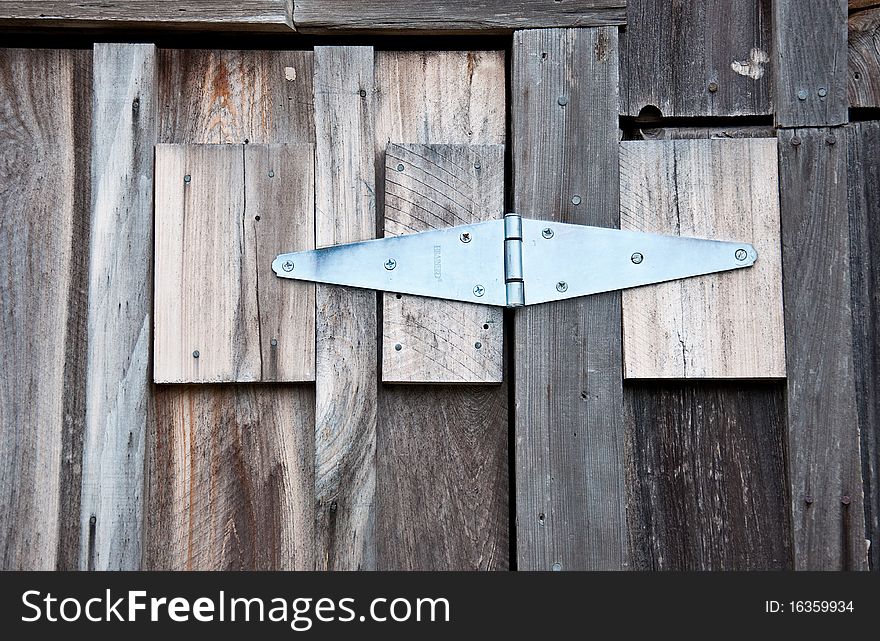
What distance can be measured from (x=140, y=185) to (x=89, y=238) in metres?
0.13

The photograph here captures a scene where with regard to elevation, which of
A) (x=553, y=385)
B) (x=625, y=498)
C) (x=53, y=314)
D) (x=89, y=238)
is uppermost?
(x=89, y=238)

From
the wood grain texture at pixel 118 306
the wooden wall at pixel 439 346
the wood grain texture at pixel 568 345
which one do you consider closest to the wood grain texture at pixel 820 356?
the wooden wall at pixel 439 346

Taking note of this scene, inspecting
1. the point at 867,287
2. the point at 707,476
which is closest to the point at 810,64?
the point at 867,287

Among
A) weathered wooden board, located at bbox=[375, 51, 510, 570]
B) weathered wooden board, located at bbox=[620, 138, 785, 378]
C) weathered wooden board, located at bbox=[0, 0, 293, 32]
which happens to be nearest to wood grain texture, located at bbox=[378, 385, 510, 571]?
weathered wooden board, located at bbox=[375, 51, 510, 570]

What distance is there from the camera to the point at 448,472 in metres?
1.47

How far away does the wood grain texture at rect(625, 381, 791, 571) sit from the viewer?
1440 mm


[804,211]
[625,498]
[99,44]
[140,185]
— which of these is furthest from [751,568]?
[99,44]

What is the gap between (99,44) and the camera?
57.1 inches

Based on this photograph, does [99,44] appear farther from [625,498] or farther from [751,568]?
[751,568]

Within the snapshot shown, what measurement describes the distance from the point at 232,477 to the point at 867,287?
1.15 metres

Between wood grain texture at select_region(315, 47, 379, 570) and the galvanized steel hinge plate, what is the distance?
0.11 ft

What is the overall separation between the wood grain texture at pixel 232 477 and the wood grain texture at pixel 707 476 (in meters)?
0.57

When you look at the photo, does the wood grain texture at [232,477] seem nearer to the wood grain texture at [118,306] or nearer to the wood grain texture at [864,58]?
the wood grain texture at [118,306]
